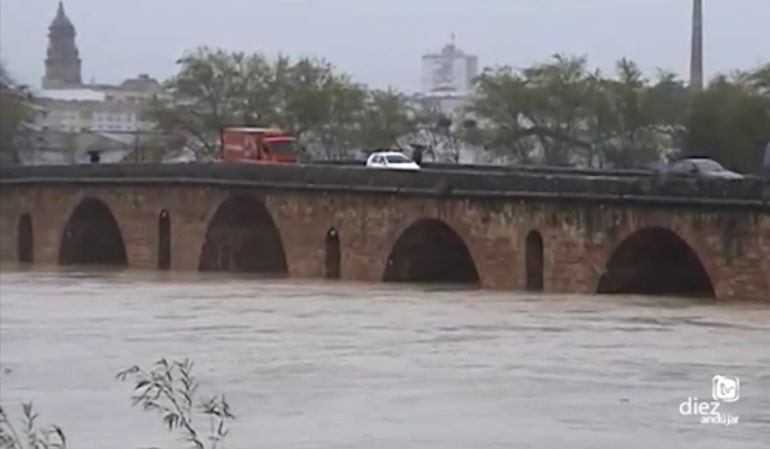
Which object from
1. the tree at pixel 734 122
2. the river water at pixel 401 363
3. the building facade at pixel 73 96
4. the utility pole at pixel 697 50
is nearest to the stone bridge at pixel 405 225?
the river water at pixel 401 363

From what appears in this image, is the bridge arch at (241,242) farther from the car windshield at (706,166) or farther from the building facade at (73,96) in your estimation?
the building facade at (73,96)

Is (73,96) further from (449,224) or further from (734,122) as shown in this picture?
(449,224)

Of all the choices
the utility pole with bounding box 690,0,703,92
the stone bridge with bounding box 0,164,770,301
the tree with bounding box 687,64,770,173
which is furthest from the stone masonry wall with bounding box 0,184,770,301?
A: the utility pole with bounding box 690,0,703,92

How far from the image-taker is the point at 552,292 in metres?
39.6

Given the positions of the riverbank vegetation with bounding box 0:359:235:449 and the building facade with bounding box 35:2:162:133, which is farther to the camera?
the building facade with bounding box 35:2:162:133

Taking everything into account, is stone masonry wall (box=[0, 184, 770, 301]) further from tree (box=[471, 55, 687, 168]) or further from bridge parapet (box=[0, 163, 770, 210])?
tree (box=[471, 55, 687, 168])

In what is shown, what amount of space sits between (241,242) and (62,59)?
100m

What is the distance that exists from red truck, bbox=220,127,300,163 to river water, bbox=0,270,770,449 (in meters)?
14.9

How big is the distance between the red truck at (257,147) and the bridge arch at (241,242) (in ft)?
20.0

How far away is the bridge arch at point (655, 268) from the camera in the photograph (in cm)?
3894

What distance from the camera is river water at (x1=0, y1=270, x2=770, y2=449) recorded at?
2117 centimetres

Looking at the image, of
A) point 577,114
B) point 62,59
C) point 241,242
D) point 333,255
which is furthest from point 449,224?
point 62,59

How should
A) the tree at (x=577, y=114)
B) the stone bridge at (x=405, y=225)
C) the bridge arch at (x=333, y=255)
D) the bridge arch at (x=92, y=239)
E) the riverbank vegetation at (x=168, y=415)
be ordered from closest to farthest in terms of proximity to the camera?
1. the riverbank vegetation at (x=168, y=415)
2. the stone bridge at (x=405, y=225)
3. the bridge arch at (x=333, y=255)
4. the bridge arch at (x=92, y=239)
5. the tree at (x=577, y=114)

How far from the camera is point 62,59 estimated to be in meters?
149
